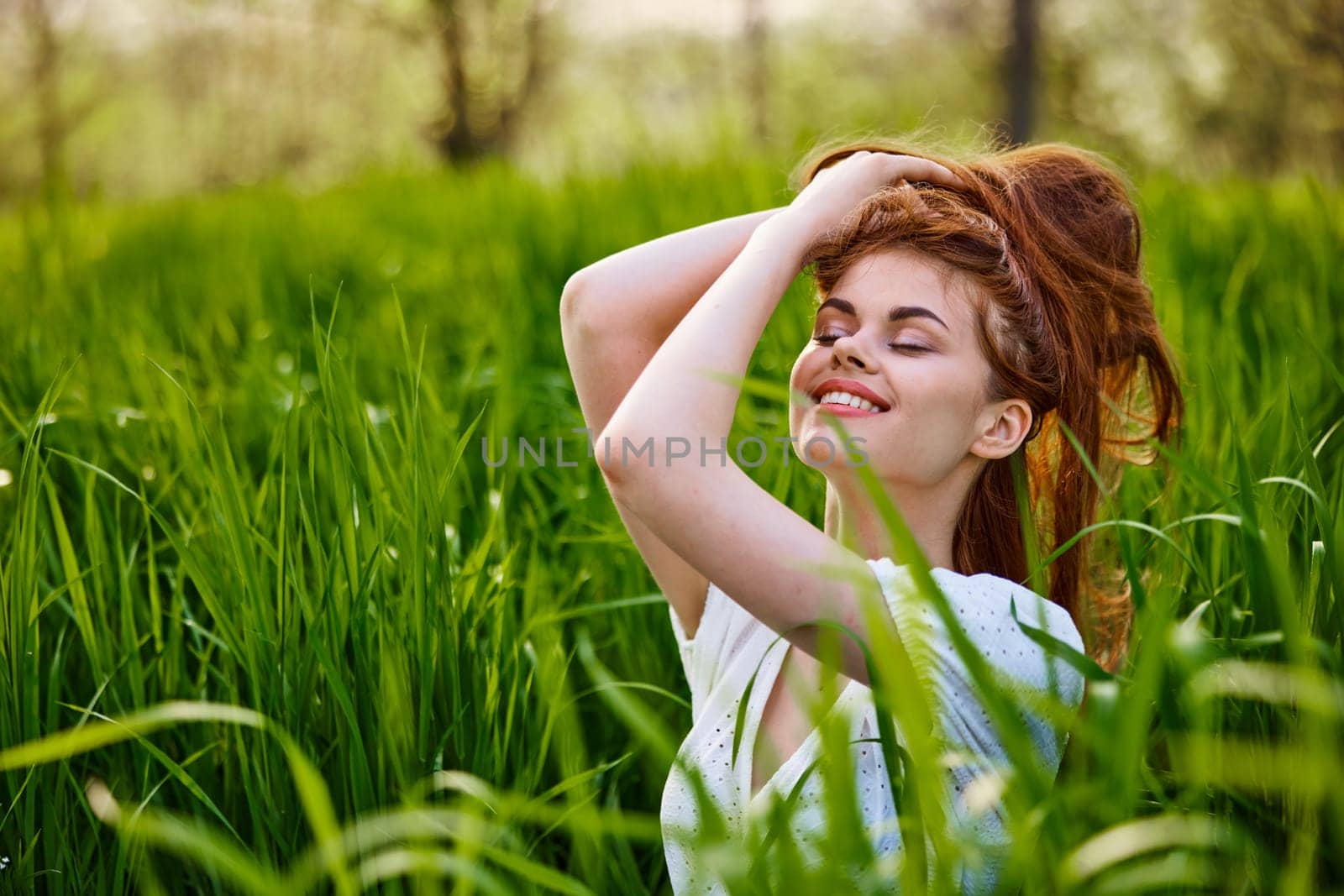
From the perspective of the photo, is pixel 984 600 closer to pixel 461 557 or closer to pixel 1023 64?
pixel 461 557

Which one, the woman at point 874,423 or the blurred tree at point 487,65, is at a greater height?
the blurred tree at point 487,65

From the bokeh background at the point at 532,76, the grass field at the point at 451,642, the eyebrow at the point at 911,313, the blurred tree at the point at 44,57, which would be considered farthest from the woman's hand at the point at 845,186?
the blurred tree at the point at 44,57

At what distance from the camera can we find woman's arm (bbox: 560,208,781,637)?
1.10m

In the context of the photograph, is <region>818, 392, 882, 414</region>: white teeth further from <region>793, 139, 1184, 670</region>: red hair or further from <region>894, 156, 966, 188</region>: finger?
<region>894, 156, 966, 188</region>: finger

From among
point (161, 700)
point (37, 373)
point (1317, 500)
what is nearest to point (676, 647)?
point (161, 700)

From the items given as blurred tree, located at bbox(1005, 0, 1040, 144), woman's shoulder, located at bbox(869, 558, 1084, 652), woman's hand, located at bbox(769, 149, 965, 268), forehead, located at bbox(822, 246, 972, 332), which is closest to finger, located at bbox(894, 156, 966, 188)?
woman's hand, located at bbox(769, 149, 965, 268)

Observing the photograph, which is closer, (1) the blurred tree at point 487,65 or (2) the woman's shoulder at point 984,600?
(2) the woman's shoulder at point 984,600

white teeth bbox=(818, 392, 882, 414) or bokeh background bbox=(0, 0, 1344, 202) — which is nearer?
white teeth bbox=(818, 392, 882, 414)

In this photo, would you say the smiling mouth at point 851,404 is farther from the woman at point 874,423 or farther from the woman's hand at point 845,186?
the woman's hand at point 845,186

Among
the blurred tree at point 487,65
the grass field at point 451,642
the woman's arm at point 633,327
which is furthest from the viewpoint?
the blurred tree at point 487,65

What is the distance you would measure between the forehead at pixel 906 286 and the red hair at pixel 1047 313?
0.01 metres

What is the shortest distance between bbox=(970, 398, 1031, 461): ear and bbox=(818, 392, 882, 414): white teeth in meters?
0.12

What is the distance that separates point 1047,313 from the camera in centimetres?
108

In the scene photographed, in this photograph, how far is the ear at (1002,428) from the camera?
1.02 m
